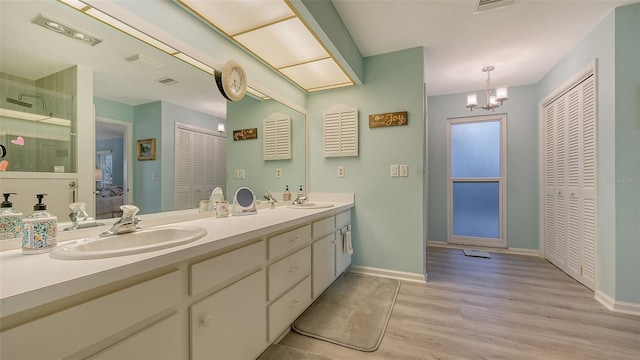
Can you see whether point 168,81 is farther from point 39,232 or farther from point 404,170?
point 404,170

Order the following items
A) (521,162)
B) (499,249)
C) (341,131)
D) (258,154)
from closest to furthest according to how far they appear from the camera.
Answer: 1. (258,154)
2. (341,131)
3. (521,162)
4. (499,249)

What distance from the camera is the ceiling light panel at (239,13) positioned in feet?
5.08

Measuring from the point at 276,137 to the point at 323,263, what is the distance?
1313mm

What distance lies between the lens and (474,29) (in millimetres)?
2361

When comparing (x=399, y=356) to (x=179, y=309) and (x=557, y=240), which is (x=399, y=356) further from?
(x=557, y=240)

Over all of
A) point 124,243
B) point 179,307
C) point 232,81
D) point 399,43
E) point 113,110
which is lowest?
point 179,307

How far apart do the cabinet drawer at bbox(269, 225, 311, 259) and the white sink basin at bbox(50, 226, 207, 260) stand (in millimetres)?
443

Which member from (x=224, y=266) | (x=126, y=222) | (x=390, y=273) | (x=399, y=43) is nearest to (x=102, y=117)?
(x=126, y=222)

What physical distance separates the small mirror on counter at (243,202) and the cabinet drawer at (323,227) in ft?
1.64

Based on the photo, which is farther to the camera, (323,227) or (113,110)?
(323,227)

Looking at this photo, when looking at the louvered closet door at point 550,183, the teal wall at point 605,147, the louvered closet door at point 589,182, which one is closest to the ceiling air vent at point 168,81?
the teal wall at point 605,147

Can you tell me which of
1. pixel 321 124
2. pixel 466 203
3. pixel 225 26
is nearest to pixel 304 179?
pixel 321 124

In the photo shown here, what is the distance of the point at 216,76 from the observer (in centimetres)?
175

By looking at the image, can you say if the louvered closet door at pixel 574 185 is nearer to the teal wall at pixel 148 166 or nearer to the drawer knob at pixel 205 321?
the drawer knob at pixel 205 321
